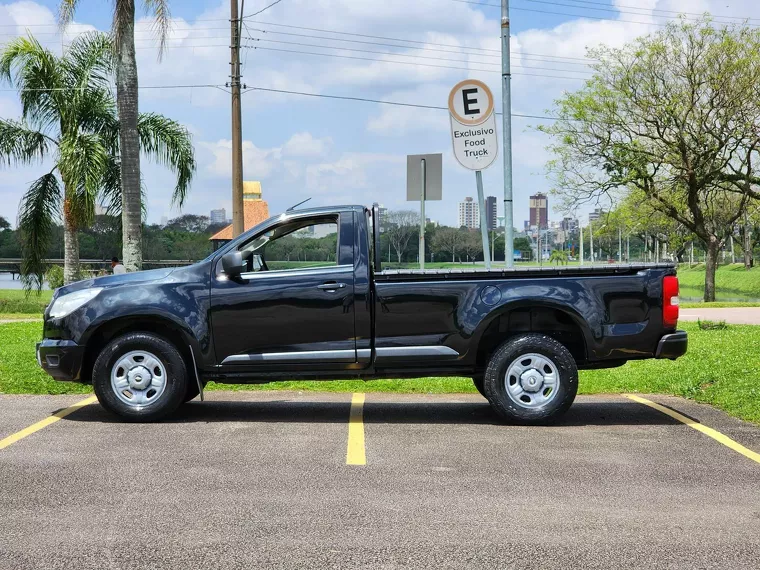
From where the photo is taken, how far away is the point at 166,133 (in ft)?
72.8

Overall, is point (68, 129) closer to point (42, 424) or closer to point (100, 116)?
point (100, 116)

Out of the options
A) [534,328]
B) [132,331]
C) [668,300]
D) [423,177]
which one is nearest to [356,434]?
[534,328]

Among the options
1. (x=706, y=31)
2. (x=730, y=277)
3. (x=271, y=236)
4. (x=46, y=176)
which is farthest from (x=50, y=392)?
(x=730, y=277)

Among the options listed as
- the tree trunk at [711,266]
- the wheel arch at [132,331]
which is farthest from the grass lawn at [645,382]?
the tree trunk at [711,266]

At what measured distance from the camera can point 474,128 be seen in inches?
406

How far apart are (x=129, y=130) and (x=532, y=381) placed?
1059 cm

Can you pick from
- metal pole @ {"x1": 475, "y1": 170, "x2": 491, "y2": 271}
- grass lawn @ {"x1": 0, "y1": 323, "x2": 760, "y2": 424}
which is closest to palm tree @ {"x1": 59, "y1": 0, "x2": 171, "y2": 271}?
grass lawn @ {"x1": 0, "y1": 323, "x2": 760, "y2": 424}

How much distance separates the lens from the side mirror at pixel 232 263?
24.5 ft

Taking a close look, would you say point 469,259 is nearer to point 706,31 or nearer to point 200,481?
point 200,481

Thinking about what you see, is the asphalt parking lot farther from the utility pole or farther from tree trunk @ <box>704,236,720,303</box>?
tree trunk @ <box>704,236,720,303</box>

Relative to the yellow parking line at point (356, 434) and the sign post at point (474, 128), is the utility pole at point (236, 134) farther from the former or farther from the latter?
the yellow parking line at point (356, 434)

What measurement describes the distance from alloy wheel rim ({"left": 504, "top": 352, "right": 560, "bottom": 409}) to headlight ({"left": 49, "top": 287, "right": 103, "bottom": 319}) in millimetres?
3792

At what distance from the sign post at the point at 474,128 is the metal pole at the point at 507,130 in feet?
5.06

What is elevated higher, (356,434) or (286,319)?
(286,319)
